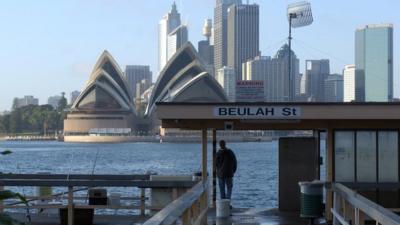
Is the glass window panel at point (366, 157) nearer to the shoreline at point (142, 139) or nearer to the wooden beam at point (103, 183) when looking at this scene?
the wooden beam at point (103, 183)

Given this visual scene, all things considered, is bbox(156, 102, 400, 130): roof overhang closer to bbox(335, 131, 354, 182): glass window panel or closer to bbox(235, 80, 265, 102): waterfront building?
bbox(335, 131, 354, 182): glass window panel

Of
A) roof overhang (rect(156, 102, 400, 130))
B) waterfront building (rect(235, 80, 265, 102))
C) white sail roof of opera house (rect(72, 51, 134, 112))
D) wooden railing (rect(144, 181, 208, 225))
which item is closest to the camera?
wooden railing (rect(144, 181, 208, 225))

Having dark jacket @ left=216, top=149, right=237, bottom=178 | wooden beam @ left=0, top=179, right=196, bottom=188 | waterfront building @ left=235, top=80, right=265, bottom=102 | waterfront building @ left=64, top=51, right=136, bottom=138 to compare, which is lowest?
wooden beam @ left=0, top=179, right=196, bottom=188

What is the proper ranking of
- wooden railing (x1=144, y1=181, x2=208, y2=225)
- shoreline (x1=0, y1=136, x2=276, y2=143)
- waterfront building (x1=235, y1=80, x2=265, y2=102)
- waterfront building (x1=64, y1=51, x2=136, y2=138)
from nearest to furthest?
wooden railing (x1=144, y1=181, x2=208, y2=225), waterfront building (x1=235, y1=80, x2=265, y2=102), waterfront building (x1=64, y1=51, x2=136, y2=138), shoreline (x1=0, y1=136, x2=276, y2=143)

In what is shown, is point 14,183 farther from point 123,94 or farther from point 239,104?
point 123,94

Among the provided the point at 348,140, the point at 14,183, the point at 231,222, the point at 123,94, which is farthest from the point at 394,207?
the point at 123,94

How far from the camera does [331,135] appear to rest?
533 inches

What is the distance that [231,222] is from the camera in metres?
13.0

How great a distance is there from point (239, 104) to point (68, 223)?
3.69 metres

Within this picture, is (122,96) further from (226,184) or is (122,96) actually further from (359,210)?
(359,210)

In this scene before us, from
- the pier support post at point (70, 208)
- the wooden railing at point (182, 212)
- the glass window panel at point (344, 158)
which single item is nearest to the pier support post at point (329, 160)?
the glass window panel at point (344, 158)

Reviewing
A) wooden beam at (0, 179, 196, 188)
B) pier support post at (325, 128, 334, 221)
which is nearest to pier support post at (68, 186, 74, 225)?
wooden beam at (0, 179, 196, 188)

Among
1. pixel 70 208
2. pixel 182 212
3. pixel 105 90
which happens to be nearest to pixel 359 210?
pixel 182 212

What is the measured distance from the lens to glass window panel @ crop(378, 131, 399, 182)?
13.4 m
